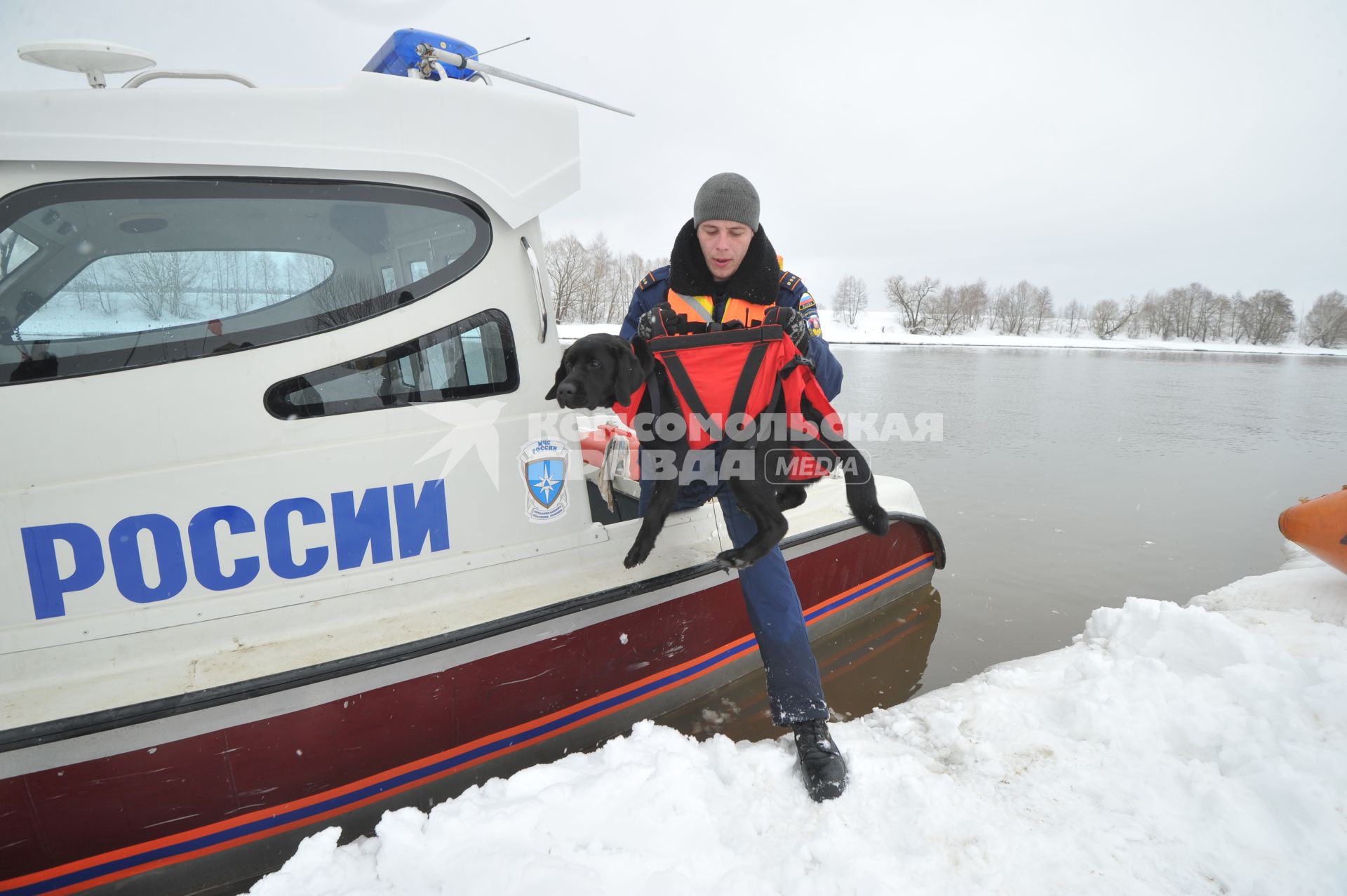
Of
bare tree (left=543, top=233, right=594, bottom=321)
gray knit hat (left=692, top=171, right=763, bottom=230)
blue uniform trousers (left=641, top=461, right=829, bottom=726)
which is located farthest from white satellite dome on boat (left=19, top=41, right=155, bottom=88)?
bare tree (left=543, top=233, right=594, bottom=321)

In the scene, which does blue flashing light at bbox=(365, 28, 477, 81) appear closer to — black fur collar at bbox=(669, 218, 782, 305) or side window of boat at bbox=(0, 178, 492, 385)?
side window of boat at bbox=(0, 178, 492, 385)

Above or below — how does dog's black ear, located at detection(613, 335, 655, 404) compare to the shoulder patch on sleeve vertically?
below

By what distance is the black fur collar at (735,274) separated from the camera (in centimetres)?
233

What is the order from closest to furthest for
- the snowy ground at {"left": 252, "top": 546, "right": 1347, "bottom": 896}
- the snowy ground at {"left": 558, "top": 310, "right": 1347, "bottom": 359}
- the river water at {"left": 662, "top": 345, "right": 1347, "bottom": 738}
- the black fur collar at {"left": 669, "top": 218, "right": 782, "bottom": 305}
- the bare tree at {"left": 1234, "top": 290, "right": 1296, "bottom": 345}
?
the snowy ground at {"left": 252, "top": 546, "right": 1347, "bottom": 896} → the black fur collar at {"left": 669, "top": 218, "right": 782, "bottom": 305} → the river water at {"left": 662, "top": 345, "right": 1347, "bottom": 738} → the snowy ground at {"left": 558, "top": 310, "right": 1347, "bottom": 359} → the bare tree at {"left": 1234, "top": 290, "right": 1296, "bottom": 345}

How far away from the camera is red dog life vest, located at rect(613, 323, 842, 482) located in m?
2.19

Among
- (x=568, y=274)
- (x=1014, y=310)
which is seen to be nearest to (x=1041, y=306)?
(x=1014, y=310)

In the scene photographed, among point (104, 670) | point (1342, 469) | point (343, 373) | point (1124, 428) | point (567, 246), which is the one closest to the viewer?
point (104, 670)

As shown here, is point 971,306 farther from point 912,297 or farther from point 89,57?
point 89,57

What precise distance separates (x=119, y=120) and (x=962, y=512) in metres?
6.97

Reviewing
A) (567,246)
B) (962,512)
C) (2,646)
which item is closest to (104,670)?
(2,646)

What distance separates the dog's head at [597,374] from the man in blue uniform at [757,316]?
0.26 meters

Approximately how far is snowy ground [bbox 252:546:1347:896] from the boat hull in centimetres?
31

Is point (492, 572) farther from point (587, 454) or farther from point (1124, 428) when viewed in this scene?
point (1124, 428)

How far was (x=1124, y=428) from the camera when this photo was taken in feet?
37.3
